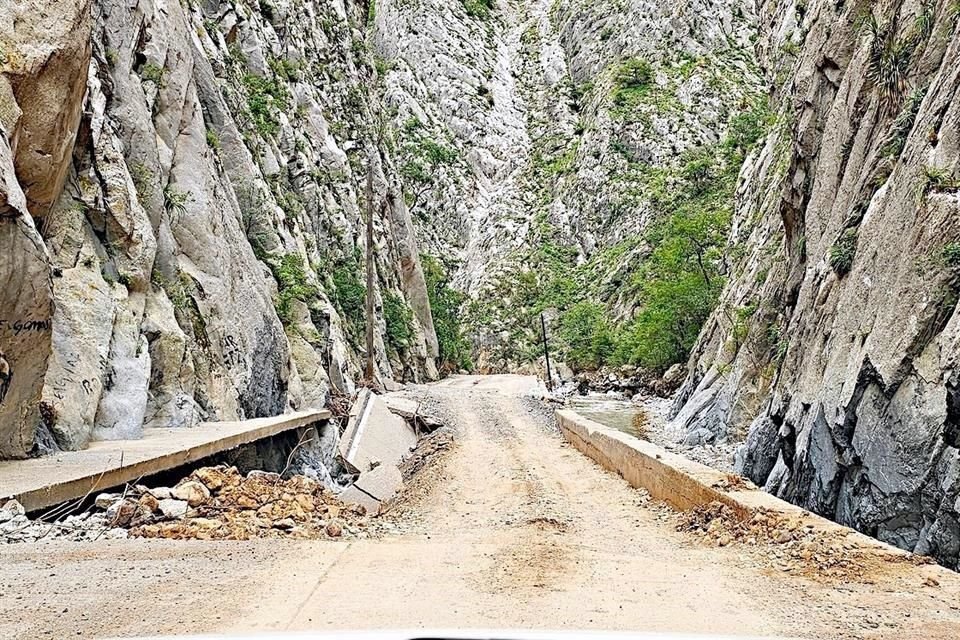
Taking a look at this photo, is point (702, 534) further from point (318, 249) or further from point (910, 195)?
point (318, 249)

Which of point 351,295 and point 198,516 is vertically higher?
point 351,295

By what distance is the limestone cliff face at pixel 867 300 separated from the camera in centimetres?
589

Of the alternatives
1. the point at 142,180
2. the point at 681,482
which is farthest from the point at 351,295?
the point at 681,482

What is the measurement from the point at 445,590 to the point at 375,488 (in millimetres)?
7198

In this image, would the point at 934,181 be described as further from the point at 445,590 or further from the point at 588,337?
the point at 588,337

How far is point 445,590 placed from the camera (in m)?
4.32

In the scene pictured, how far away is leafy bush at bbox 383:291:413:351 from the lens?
3406cm

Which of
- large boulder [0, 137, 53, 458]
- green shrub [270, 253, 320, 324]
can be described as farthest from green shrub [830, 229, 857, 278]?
green shrub [270, 253, 320, 324]

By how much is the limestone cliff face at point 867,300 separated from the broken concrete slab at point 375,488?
5.90 meters

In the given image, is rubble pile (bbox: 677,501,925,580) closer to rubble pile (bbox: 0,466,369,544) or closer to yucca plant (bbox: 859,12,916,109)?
rubble pile (bbox: 0,466,369,544)

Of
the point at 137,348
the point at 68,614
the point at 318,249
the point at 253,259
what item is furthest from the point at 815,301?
the point at 318,249

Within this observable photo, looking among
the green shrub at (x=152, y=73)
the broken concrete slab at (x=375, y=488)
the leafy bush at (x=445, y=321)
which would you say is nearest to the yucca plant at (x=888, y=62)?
the broken concrete slab at (x=375, y=488)

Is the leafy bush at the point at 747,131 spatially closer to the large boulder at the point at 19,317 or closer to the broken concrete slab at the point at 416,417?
the broken concrete slab at the point at 416,417

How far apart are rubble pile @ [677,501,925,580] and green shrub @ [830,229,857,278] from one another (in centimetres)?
426
